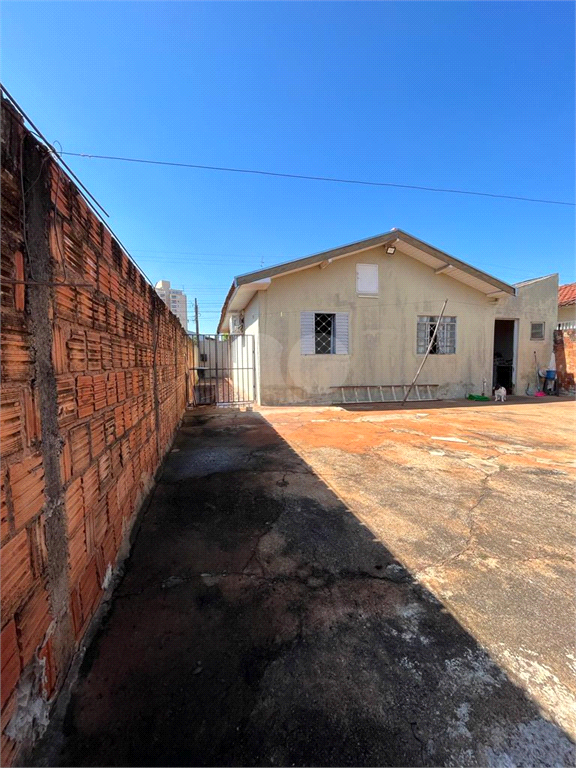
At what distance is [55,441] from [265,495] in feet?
7.29

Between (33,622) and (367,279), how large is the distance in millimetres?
10682

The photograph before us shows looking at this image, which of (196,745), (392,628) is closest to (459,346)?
(392,628)

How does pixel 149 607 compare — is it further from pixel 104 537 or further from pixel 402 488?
pixel 402 488

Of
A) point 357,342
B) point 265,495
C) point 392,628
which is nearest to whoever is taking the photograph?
point 392,628

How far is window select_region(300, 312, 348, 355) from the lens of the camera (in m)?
10.1

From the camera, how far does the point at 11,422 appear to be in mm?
1044

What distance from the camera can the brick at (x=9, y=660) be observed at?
961mm

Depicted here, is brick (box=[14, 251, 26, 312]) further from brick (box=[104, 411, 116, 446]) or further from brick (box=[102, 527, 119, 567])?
brick (box=[102, 527, 119, 567])

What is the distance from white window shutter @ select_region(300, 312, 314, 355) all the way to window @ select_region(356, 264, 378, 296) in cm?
182

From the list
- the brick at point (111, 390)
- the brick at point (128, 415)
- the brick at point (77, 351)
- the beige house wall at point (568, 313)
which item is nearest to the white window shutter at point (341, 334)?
the brick at point (128, 415)

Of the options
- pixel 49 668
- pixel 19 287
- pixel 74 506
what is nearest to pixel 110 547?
pixel 74 506

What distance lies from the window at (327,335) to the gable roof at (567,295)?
11.9m

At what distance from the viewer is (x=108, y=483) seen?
1969mm

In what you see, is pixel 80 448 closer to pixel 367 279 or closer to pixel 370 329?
pixel 370 329
